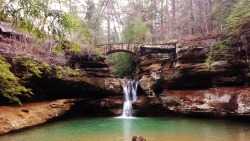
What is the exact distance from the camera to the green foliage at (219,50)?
15375mm

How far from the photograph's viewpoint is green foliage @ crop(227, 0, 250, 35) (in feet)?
44.6

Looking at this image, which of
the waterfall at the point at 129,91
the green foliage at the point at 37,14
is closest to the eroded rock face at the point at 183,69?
the waterfall at the point at 129,91

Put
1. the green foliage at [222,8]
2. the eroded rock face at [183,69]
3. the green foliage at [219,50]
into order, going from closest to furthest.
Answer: the green foliage at [219,50], the eroded rock face at [183,69], the green foliage at [222,8]

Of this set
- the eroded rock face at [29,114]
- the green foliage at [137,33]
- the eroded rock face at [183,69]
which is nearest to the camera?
the eroded rock face at [29,114]

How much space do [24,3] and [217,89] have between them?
16377 mm

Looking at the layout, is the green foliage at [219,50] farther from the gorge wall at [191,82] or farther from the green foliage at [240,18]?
the green foliage at [240,18]

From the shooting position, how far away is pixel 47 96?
58.5 ft

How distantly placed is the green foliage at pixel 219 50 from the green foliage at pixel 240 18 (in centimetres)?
104

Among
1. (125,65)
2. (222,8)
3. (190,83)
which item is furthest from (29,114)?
(222,8)

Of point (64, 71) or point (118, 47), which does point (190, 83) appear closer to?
point (118, 47)

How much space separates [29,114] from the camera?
44.7 feet

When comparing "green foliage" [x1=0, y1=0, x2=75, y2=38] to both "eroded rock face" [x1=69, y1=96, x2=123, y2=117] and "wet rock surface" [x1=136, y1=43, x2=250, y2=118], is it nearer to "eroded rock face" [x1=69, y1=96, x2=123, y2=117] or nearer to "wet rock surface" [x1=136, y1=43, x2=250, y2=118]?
"wet rock surface" [x1=136, y1=43, x2=250, y2=118]

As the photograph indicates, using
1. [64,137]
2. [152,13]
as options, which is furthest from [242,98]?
[152,13]

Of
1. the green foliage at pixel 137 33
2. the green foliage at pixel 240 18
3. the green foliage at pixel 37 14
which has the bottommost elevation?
the green foliage at pixel 37 14
